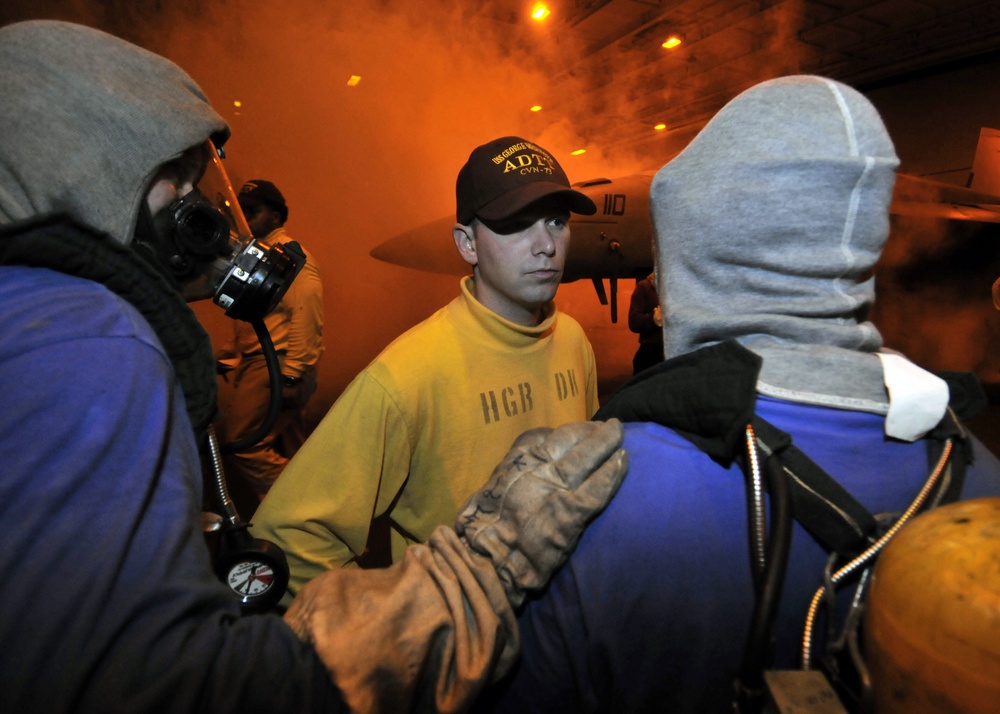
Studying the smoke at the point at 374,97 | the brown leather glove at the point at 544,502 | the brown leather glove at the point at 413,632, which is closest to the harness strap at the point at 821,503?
the brown leather glove at the point at 544,502

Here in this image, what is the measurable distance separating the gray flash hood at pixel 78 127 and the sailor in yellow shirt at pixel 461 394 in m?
0.75

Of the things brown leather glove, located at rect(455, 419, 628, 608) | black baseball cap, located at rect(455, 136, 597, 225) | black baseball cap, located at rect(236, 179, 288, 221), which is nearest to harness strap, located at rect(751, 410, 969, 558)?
brown leather glove, located at rect(455, 419, 628, 608)

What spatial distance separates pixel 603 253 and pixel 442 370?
468 centimetres

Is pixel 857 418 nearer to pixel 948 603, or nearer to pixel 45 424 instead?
pixel 948 603

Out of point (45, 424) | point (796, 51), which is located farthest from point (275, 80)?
point (796, 51)

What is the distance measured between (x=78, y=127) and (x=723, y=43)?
12170 mm

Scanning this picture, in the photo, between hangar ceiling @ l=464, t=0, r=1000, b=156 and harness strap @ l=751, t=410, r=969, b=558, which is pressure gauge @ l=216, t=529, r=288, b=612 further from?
hangar ceiling @ l=464, t=0, r=1000, b=156

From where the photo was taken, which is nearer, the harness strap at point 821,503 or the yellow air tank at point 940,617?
the yellow air tank at point 940,617

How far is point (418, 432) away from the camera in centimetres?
154

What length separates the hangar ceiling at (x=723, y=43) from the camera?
8750 millimetres

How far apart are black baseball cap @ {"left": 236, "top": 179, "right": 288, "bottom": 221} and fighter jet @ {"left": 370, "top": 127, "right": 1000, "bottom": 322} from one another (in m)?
2.90

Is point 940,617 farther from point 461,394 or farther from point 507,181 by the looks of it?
point 507,181

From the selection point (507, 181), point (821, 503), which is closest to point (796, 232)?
point (821, 503)

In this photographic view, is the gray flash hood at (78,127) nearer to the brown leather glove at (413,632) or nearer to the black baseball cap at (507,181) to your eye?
the brown leather glove at (413,632)
